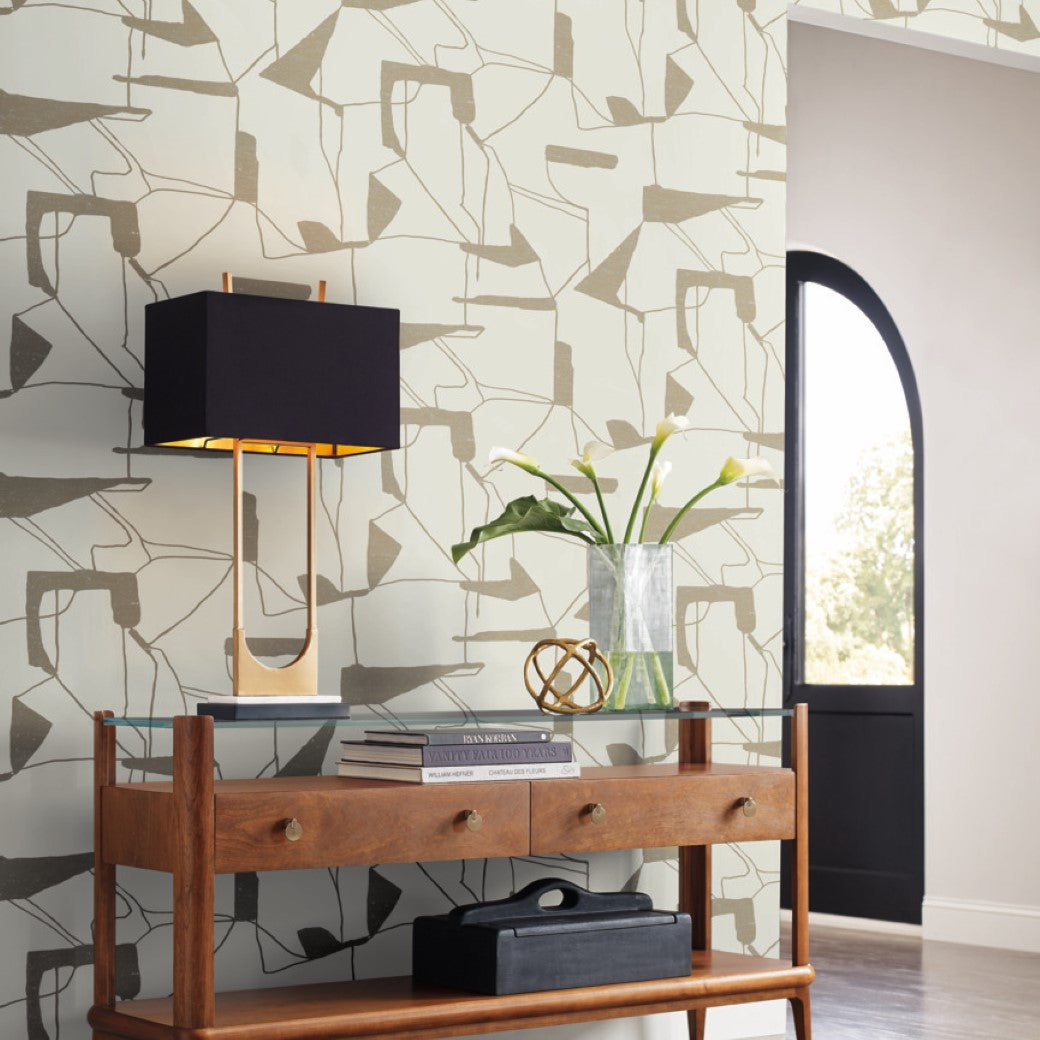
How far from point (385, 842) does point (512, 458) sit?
78cm

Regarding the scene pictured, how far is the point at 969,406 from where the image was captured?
4980 millimetres

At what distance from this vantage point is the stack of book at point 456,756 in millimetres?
2641

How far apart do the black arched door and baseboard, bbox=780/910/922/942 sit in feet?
0.08

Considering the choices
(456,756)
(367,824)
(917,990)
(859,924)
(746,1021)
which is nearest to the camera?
(367,824)

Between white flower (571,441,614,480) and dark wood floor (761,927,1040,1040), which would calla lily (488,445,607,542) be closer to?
A: white flower (571,441,614,480)

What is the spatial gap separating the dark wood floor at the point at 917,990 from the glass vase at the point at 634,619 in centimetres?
108

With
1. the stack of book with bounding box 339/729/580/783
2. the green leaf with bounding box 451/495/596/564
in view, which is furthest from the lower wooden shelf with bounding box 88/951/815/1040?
the green leaf with bounding box 451/495/596/564

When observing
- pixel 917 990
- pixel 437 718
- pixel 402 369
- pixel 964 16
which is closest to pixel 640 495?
pixel 402 369

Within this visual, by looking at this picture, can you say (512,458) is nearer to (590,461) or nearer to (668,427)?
(590,461)

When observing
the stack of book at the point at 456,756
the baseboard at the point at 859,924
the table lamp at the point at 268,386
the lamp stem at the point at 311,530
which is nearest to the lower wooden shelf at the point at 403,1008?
the stack of book at the point at 456,756

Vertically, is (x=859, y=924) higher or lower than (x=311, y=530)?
lower

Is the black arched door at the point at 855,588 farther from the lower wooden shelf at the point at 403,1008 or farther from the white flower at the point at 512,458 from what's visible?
the white flower at the point at 512,458

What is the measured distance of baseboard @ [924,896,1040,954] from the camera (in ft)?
15.6

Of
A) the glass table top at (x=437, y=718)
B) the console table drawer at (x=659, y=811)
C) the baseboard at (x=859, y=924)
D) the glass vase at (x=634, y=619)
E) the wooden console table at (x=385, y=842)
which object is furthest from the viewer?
the baseboard at (x=859, y=924)
